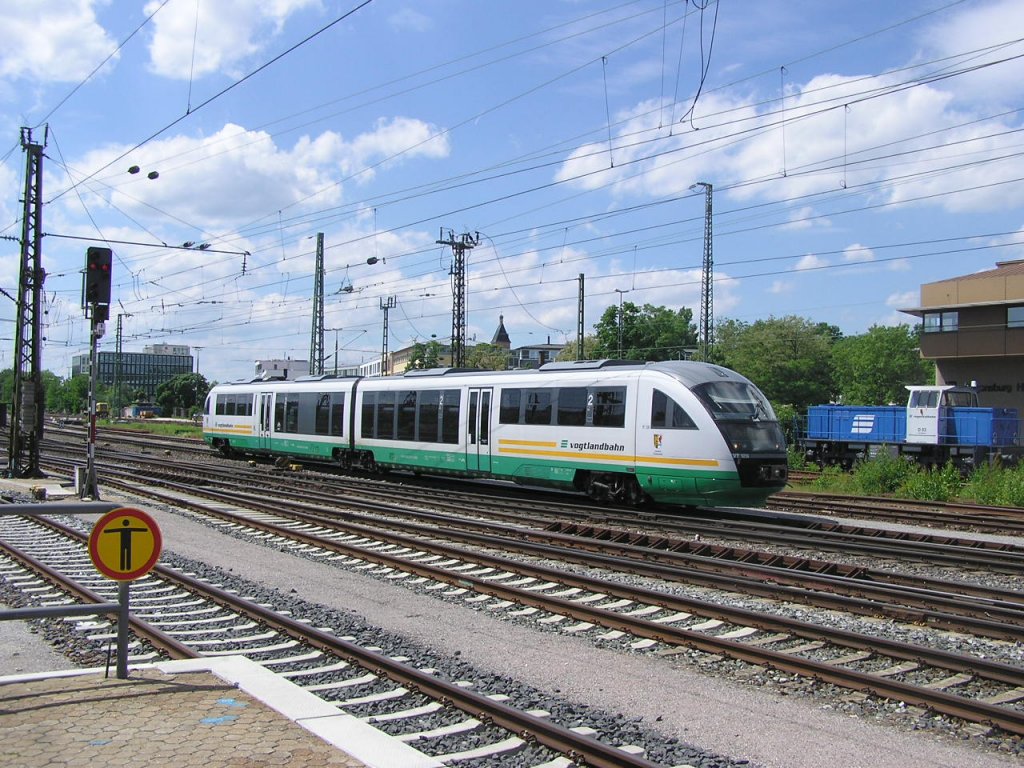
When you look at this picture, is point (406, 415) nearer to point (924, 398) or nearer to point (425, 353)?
point (924, 398)

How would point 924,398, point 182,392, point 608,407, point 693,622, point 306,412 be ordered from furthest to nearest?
point 182,392 → point 924,398 → point 306,412 → point 608,407 → point 693,622

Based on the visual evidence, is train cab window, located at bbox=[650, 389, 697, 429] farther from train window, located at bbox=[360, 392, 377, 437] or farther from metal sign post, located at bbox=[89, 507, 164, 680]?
metal sign post, located at bbox=[89, 507, 164, 680]

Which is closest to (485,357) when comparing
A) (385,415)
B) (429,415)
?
(385,415)

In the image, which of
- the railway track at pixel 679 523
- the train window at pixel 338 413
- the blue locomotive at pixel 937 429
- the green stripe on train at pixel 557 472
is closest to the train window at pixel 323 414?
the train window at pixel 338 413

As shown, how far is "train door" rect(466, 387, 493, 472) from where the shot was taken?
20703mm

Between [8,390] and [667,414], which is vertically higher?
[8,390]

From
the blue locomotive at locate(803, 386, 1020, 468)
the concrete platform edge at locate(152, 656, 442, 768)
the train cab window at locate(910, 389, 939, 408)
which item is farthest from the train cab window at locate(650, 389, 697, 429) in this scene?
the train cab window at locate(910, 389, 939, 408)

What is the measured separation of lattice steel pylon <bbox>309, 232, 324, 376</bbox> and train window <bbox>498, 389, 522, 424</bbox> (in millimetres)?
23545

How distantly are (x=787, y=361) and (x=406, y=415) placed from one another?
43.3m

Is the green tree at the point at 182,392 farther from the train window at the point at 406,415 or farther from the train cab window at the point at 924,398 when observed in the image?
the train cab window at the point at 924,398

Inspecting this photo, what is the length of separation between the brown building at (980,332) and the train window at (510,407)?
83.7 ft

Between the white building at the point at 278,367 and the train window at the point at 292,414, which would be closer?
the train window at the point at 292,414

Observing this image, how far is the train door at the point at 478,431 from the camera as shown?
67.9ft

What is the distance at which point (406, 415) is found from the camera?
23.4 m
